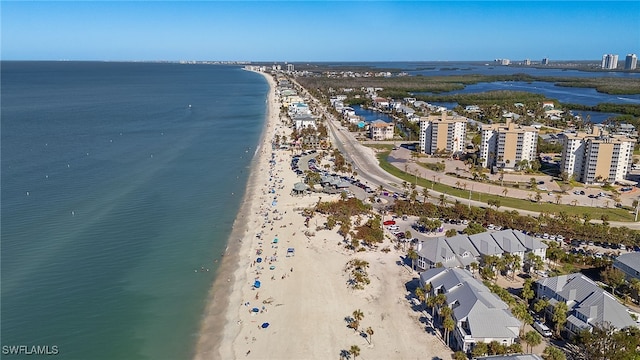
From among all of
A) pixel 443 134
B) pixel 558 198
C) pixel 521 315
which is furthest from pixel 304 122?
pixel 521 315

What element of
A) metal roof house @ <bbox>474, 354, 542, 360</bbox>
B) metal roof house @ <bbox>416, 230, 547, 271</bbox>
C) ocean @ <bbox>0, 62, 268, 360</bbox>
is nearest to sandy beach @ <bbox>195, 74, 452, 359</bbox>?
ocean @ <bbox>0, 62, 268, 360</bbox>

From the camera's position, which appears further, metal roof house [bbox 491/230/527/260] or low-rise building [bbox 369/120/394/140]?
low-rise building [bbox 369/120/394/140]

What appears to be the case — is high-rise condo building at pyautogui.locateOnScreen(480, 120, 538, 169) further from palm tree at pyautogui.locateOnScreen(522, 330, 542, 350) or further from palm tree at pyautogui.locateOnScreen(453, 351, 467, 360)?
palm tree at pyautogui.locateOnScreen(453, 351, 467, 360)

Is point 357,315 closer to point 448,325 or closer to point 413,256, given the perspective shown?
point 448,325

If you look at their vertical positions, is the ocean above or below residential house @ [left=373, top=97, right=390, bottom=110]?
below

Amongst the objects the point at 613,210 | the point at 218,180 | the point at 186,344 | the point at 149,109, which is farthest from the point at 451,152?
the point at 149,109

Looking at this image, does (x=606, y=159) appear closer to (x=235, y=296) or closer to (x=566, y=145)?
(x=566, y=145)

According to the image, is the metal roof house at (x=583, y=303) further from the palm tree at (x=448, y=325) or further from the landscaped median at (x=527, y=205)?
the landscaped median at (x=527, y=205)

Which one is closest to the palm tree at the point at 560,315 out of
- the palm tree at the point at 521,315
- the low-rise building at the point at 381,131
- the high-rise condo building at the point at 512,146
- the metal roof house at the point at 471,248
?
the palm tree at the point at 521,315
